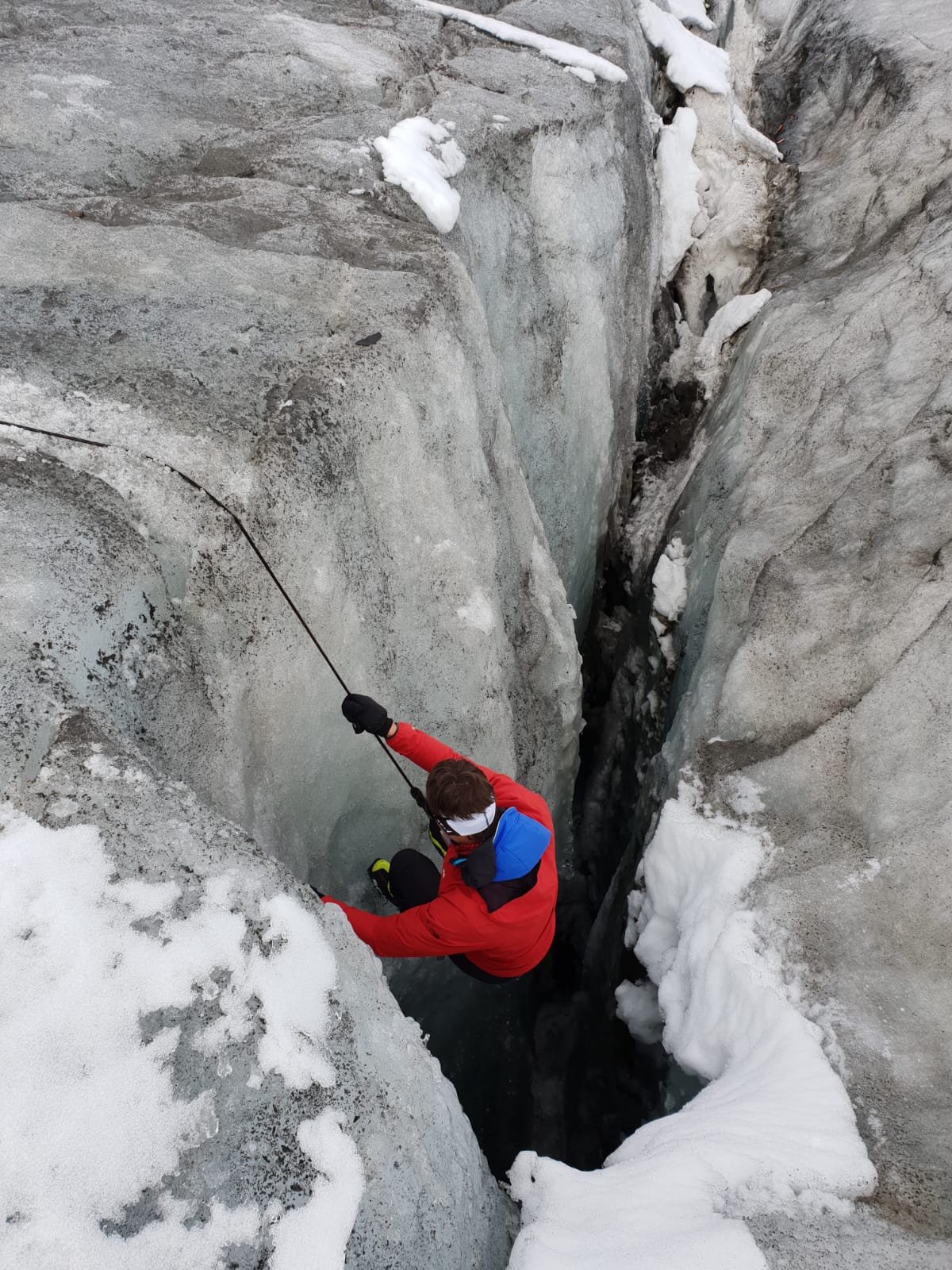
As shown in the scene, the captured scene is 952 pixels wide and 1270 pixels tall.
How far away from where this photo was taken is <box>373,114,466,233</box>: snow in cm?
369

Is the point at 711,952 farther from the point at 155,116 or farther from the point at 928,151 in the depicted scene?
the point at 928,151

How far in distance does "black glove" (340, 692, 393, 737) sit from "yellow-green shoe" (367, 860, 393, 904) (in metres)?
0.69

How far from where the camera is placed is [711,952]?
2.78 meters

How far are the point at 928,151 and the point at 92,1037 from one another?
19.4 feet

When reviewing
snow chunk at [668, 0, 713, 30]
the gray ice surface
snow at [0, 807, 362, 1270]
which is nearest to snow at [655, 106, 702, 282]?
the gray ice surface

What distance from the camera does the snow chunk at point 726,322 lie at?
5176mm

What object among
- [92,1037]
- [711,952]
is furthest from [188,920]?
[711,952]

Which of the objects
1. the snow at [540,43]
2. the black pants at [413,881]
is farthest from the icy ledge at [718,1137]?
the snow at [540,43]

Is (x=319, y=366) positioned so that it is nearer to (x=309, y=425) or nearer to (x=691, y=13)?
(x=309, y=425)

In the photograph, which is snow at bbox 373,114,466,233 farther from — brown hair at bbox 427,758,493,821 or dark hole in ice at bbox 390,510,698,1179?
brown hair at bbox 427,758,493,821

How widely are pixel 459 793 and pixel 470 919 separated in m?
0.46

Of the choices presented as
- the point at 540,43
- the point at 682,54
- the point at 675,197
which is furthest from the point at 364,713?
the point at 682,54

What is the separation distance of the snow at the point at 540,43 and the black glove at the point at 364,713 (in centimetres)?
430

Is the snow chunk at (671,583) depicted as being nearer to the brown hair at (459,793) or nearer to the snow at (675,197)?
the snow at (675,197)
